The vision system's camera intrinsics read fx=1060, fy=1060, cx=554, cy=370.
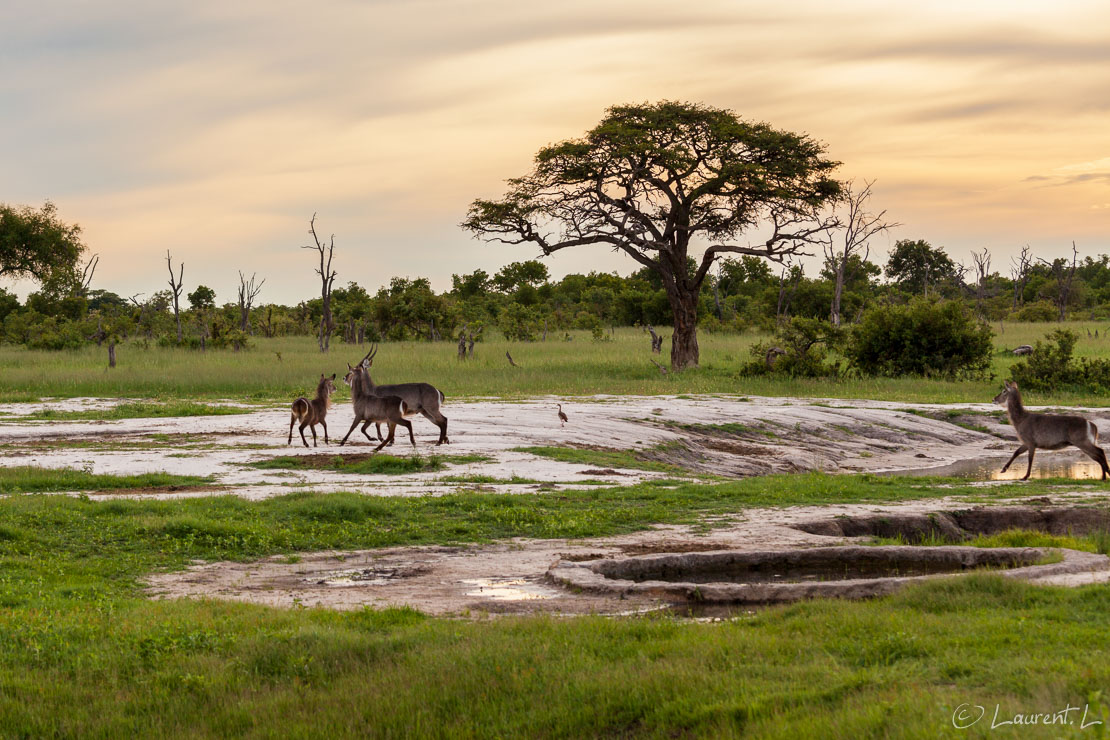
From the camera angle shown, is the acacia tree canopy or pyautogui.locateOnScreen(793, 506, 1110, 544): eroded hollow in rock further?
the acacia tree canopy

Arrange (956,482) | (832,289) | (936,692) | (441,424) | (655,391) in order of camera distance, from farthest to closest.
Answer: (832,289) < (655,391) < (441,424) < (956,482) < (936,692)

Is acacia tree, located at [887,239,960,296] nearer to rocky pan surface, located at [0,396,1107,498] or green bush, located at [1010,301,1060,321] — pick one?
green bush, located at [1010,301,1060,321]

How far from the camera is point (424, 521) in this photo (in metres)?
11.8

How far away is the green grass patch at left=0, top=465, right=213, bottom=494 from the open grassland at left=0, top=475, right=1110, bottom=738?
5.41m

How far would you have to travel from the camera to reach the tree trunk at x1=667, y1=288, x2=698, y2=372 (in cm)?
3812

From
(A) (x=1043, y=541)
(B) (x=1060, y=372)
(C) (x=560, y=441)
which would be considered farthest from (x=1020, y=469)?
(B) (x=1060, y=372)

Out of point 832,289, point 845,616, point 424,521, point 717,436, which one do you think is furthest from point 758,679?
point 832,289

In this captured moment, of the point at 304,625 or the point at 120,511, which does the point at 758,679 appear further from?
the point at 120,511

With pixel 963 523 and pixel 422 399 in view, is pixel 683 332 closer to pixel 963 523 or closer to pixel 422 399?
pixel 422 399

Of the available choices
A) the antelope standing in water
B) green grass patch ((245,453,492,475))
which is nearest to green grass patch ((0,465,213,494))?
green grass patch ((245,453,492,475))

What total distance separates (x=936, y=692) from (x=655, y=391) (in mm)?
24248

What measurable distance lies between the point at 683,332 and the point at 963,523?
26249 mm

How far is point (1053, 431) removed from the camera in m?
16.3

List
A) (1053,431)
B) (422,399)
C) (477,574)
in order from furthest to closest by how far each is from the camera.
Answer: (422,399) < (1053,431) < (477,574)
